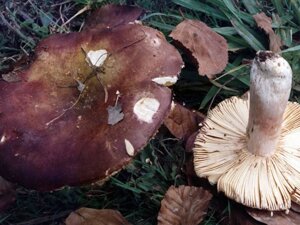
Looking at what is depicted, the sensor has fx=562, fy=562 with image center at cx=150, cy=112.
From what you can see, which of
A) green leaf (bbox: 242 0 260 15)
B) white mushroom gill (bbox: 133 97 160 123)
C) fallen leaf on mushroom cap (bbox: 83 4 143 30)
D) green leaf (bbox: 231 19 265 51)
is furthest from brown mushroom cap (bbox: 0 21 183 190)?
green leaf (bbox: 242 0 260 15)

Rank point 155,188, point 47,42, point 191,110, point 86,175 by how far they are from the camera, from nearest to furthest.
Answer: point 86,175, point 47,42, point 155,188, point 191,110

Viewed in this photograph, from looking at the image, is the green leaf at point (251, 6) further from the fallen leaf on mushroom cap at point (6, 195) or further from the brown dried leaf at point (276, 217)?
the fallen leaf on mushroom cap at point (6, 195)

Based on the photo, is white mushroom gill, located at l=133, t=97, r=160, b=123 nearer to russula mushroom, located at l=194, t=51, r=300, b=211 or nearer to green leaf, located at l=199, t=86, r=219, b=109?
russula mushroom, located at l=194, t=51, r=300, b=211

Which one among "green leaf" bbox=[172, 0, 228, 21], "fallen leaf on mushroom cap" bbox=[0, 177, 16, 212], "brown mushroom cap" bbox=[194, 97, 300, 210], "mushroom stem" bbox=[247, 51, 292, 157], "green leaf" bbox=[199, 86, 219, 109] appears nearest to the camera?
"mushroom stem" bbox=[247, 51, 292, 157]

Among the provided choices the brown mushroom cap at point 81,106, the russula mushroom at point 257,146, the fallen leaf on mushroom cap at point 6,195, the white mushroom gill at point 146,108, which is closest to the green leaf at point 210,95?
the russula mushroom at point 257,146

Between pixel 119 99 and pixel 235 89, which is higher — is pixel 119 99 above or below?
above

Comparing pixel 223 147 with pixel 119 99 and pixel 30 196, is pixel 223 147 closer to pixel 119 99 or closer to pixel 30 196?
pixel 119 99

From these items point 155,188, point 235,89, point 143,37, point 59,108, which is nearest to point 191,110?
point 235,89
